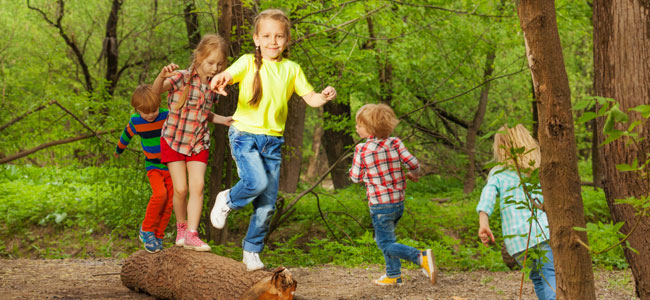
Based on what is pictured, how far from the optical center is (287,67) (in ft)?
15.0

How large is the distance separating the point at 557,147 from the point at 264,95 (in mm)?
2559

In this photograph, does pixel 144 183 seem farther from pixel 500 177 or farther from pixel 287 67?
pixel 500 177

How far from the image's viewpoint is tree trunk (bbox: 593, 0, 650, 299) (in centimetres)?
387

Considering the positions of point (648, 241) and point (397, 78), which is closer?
point (648, 241)

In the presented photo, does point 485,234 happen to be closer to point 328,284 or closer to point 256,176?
point 256,176

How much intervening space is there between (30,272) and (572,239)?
592cm

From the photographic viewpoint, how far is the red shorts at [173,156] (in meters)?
4.95

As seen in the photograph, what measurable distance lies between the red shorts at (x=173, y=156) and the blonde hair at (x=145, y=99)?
1.26ft

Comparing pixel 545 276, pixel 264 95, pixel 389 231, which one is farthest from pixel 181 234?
pixel 545 276

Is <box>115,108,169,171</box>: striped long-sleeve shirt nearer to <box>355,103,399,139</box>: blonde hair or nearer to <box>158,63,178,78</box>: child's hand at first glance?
<box>158,63,178,78</box>: child's hand

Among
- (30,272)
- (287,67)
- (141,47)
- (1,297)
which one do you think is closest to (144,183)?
(30,272)

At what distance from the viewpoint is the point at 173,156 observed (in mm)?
4945

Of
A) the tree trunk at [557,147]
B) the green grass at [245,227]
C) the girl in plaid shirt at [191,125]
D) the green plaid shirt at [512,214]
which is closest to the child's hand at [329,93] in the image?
the girl in plaid shirt at [191,125]

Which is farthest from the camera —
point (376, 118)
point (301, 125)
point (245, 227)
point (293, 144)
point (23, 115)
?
point (301, 125)
